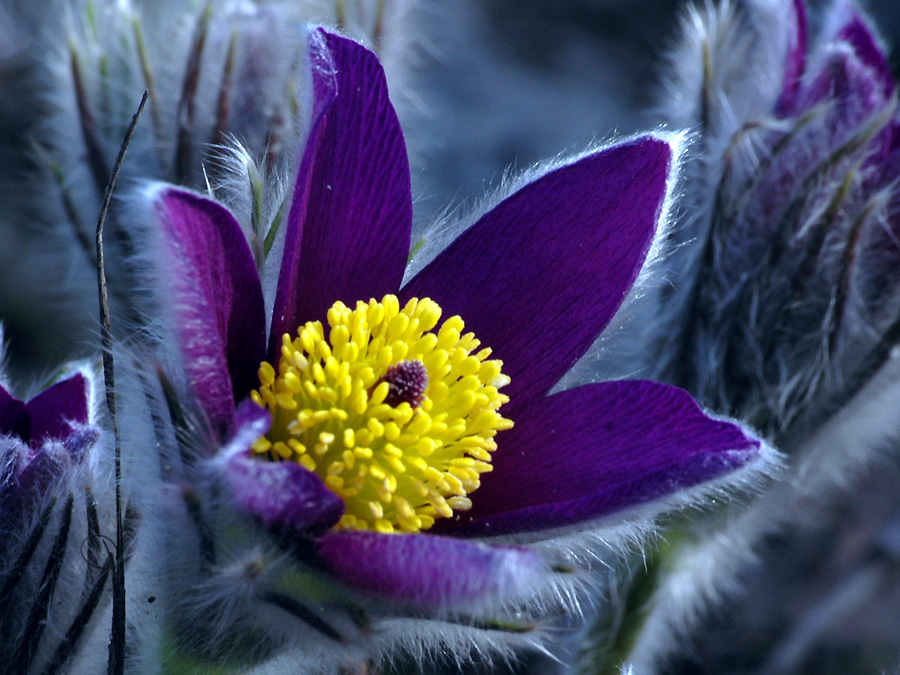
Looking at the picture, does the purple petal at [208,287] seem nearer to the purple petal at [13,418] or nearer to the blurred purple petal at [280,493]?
the blurred purple petal at [280,493]

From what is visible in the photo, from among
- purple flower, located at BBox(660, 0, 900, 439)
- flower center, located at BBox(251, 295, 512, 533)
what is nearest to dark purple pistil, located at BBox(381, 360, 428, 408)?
flower center, located at BBox(251, 295, 512, 533)

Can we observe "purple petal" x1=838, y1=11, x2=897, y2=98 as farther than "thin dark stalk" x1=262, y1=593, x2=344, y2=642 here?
Yes

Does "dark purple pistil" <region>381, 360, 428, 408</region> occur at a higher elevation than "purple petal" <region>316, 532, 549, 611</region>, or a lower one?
higher

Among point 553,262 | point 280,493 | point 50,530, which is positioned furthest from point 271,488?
point 553,262

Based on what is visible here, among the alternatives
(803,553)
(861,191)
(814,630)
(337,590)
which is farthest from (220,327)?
(803,553)

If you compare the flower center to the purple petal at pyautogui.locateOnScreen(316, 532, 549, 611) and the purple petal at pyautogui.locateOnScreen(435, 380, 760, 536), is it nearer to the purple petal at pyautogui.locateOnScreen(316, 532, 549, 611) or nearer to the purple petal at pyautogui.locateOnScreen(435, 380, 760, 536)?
the purple petal at pyautogui.locateOnScreen(435, 380, 760, 536)

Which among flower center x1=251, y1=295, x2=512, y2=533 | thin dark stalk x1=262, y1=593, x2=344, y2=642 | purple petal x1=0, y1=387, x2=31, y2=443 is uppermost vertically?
flower center x1=251, y1=295, x2=512, y2=533

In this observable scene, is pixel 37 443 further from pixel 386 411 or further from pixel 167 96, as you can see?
pixel 167 96

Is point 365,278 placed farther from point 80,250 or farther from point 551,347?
point 80,250
